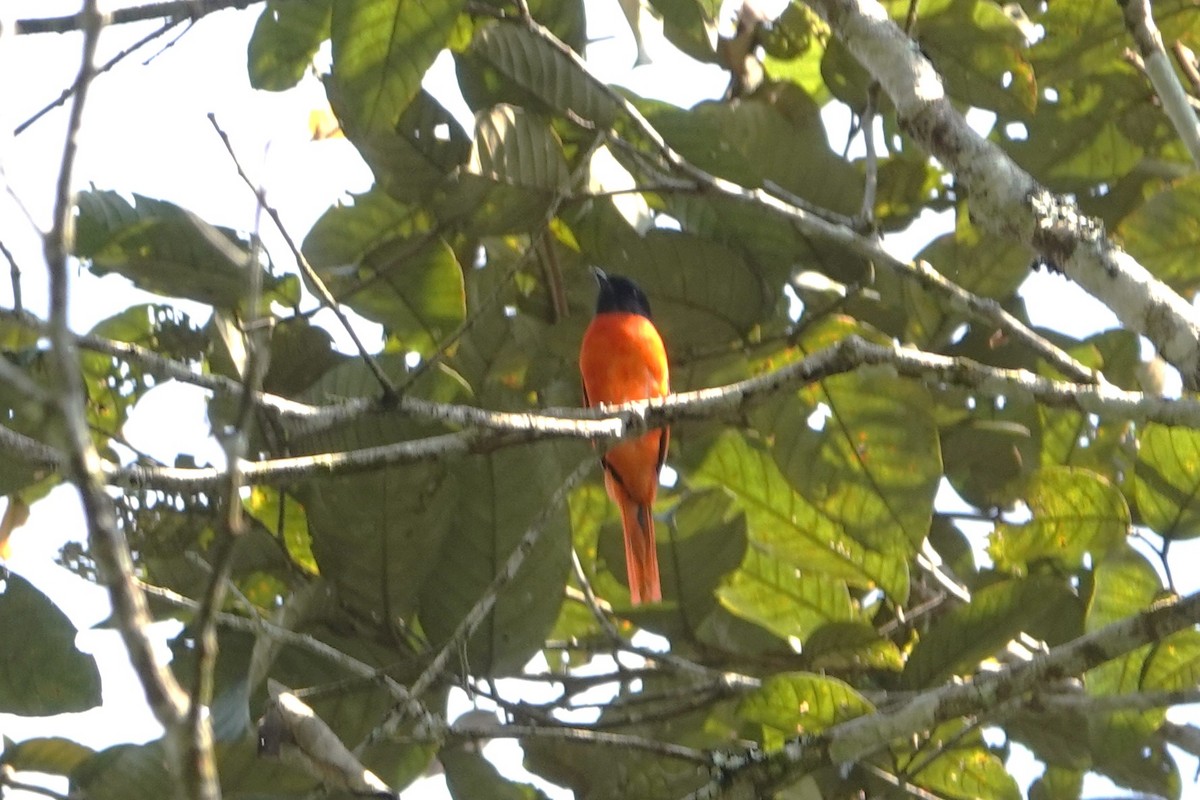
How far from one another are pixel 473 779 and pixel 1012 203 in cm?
164

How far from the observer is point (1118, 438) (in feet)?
11.5

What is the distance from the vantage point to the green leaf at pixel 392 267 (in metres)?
3.32

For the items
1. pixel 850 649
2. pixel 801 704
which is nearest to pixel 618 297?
pixel 850 649

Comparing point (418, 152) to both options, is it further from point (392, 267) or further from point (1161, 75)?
point (1161, 75)

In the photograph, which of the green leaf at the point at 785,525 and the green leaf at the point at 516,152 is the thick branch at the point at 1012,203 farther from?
the green leaf at the point at 785,525

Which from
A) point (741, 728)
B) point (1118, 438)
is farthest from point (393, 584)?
point (1118, 438)

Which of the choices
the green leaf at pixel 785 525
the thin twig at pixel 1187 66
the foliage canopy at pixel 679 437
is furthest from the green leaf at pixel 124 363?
the thin twig at pixel 1187 66

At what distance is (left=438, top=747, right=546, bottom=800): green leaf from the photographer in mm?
2973

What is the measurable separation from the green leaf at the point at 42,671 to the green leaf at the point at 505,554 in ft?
2.45

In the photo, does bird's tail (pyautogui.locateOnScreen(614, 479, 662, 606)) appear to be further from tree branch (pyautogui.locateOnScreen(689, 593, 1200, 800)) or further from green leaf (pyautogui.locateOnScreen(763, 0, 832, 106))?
green leaf (pyautogui.locateOnScreen(763, 0, 832, 106))

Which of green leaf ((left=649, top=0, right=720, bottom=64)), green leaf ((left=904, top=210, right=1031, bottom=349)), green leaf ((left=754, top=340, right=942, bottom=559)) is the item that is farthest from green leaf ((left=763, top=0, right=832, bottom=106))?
green leaf ((left=754, top=340, right=942, bottom=559))

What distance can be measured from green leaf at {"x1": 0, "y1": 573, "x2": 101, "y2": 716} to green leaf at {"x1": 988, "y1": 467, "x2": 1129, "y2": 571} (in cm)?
203

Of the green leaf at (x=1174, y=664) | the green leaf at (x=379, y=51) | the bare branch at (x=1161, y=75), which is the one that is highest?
the green leaf at (x=379, y=51)

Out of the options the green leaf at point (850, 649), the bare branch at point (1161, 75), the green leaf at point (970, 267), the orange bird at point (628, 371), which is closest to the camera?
the bare branch at point (1161, 75)
